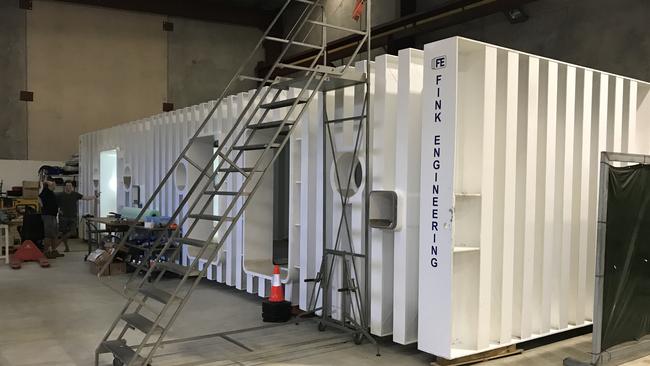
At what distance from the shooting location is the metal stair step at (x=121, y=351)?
191 inches

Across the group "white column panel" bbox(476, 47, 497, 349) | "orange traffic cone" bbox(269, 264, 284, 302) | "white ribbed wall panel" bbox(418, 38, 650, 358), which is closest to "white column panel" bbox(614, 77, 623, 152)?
"white ribbed wall panel" bbox(418, 38, 650, 358)

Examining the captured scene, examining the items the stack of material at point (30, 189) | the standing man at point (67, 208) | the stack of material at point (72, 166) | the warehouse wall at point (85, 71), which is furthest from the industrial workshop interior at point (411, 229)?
the warehouse wall at point (85, 71)

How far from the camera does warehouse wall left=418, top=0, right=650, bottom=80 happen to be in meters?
9.38

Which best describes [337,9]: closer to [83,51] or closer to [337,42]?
[337,42]

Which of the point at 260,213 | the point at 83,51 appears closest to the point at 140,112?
the point at 83,51

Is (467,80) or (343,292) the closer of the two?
(467,80)

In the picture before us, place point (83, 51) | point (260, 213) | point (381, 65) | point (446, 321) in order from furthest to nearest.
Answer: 1. point (83, 51)
2. point (260, 213)
3. point (381, 65)
4. point (446, 321)

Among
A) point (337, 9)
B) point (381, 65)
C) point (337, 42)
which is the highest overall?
point (337, 9)

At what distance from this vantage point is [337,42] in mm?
15633

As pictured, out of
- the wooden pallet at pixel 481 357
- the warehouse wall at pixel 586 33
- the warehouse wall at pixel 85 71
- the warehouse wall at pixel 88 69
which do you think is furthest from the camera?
the warehouse wall at pixel 85 71

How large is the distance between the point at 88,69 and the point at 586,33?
14.2 metres

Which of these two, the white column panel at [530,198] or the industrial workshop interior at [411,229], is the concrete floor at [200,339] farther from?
the white column panel at [530,198]

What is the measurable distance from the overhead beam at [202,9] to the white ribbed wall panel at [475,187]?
1284 centimetres

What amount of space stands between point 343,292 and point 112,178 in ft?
34.7
